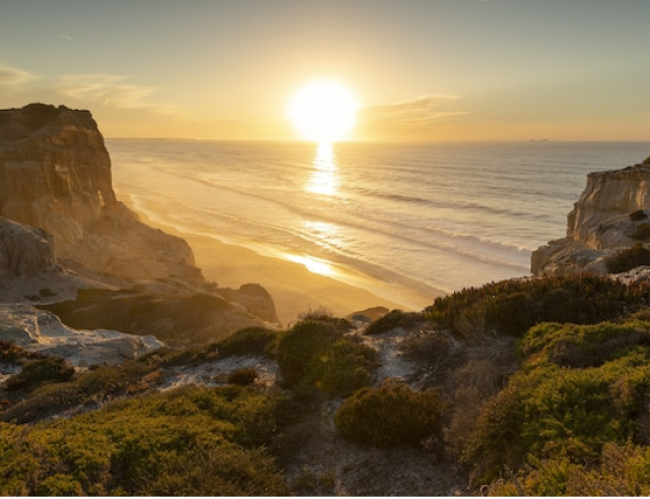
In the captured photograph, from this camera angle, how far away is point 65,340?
22922 millimetres

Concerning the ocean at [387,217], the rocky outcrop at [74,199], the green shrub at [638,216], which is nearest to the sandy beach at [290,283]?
the ocean at [387,217]

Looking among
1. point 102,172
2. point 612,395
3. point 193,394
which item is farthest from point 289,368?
point 102,172

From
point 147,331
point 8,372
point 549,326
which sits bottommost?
point 147,331

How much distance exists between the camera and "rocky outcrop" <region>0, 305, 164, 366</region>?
2074 centimetres

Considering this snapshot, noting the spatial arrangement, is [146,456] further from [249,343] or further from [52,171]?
[52,171]

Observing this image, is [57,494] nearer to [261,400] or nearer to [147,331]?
[261,400]

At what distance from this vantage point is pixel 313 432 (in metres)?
8.61

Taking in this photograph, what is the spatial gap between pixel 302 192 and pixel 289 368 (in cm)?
9192

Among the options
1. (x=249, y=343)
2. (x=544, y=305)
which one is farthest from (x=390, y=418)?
(x=249, y=343)

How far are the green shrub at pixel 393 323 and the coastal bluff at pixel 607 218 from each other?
13859 millimetres

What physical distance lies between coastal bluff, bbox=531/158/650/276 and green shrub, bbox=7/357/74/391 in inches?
993

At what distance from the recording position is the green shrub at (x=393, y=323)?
15141mm

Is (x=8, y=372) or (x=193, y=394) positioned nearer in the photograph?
(x=193, y=394)

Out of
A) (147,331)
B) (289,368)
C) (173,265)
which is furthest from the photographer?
(173,265)
